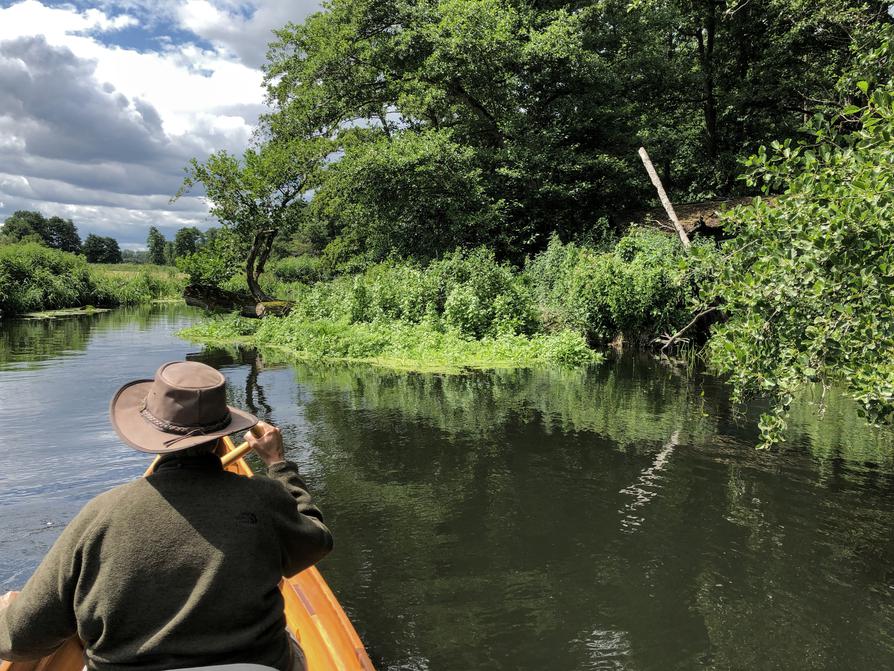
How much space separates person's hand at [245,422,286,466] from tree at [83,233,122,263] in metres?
115

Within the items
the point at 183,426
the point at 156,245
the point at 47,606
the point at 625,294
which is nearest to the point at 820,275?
the point at 183,426

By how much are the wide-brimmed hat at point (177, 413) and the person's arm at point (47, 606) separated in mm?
347

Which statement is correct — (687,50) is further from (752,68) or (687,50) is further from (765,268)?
(765,268)

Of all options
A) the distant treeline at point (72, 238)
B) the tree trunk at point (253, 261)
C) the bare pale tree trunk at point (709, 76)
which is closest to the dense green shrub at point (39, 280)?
the tree trunk at point (253, 261)

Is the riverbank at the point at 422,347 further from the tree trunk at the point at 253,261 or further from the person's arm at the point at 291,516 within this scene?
the person's arm at the point at 291,516

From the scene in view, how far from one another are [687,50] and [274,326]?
22.3m

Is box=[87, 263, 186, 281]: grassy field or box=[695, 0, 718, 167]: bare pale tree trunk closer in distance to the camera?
box=[695, 0, 718, 167]: bare pale tree trunk

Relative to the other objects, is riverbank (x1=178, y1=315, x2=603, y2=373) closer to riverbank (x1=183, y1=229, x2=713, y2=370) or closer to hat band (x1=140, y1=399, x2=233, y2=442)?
riverbank (x1=183, y1=229, x2=713, y2=370)

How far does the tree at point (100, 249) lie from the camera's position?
10412cm

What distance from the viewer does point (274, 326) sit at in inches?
793

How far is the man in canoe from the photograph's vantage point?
1.91 metres

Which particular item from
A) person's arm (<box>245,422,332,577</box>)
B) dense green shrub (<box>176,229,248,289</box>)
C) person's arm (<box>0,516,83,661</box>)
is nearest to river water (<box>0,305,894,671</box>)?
person's arm (<box>245,422,332,577</box>)

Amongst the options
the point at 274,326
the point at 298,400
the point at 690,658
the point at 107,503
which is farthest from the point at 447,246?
the point at 107,503

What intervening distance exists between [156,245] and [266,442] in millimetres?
131959
